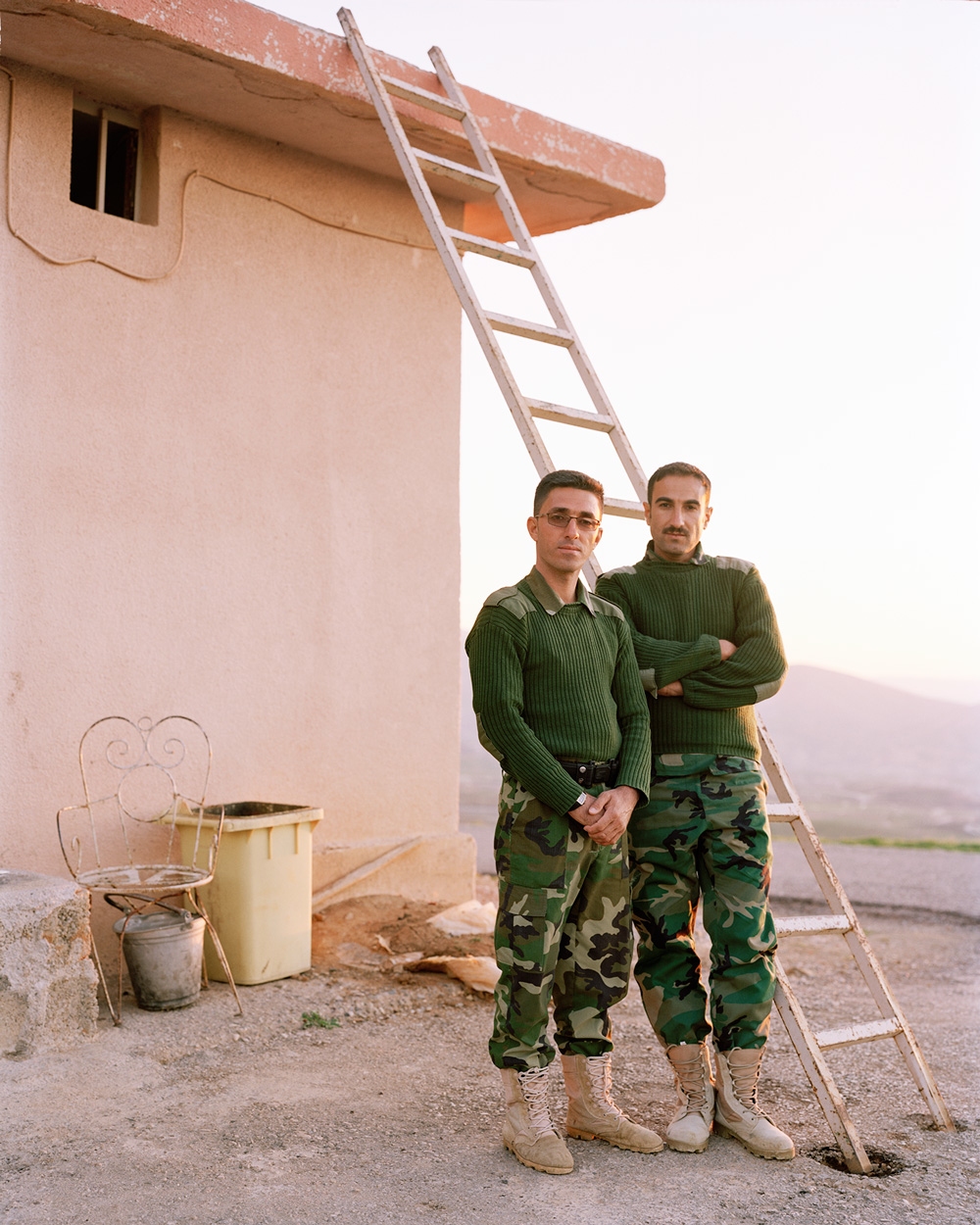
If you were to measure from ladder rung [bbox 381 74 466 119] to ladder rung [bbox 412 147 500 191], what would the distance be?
1.38 feet

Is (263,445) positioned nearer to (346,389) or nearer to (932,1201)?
(346,389)

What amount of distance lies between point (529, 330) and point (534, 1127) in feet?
9.51

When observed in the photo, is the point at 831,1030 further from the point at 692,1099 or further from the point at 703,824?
the point at 703,824

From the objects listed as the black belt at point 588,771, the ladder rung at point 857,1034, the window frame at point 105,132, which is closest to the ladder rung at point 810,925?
the ladder rung at point 857,1034

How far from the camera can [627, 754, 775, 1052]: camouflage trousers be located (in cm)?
316

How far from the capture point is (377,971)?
5027mm

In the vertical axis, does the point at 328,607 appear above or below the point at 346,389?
below

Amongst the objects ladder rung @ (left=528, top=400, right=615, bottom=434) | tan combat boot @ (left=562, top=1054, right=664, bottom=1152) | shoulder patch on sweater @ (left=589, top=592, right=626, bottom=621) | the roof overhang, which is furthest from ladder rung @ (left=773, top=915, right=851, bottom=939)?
the roof overhang

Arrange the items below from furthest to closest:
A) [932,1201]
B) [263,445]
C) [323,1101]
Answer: [263,445] → [323,1101] → [932,1201]

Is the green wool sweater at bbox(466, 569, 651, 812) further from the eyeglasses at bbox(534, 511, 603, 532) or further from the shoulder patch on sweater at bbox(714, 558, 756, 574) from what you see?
the shoulder patch on sweater at bbox(714, 558, 756, 574)

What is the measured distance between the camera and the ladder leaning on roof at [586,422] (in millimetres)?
3258

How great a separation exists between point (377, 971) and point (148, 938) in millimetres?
1115

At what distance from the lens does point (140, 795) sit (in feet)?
16.5

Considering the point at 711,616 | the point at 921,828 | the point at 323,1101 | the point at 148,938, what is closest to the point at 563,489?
the point at 711,616
